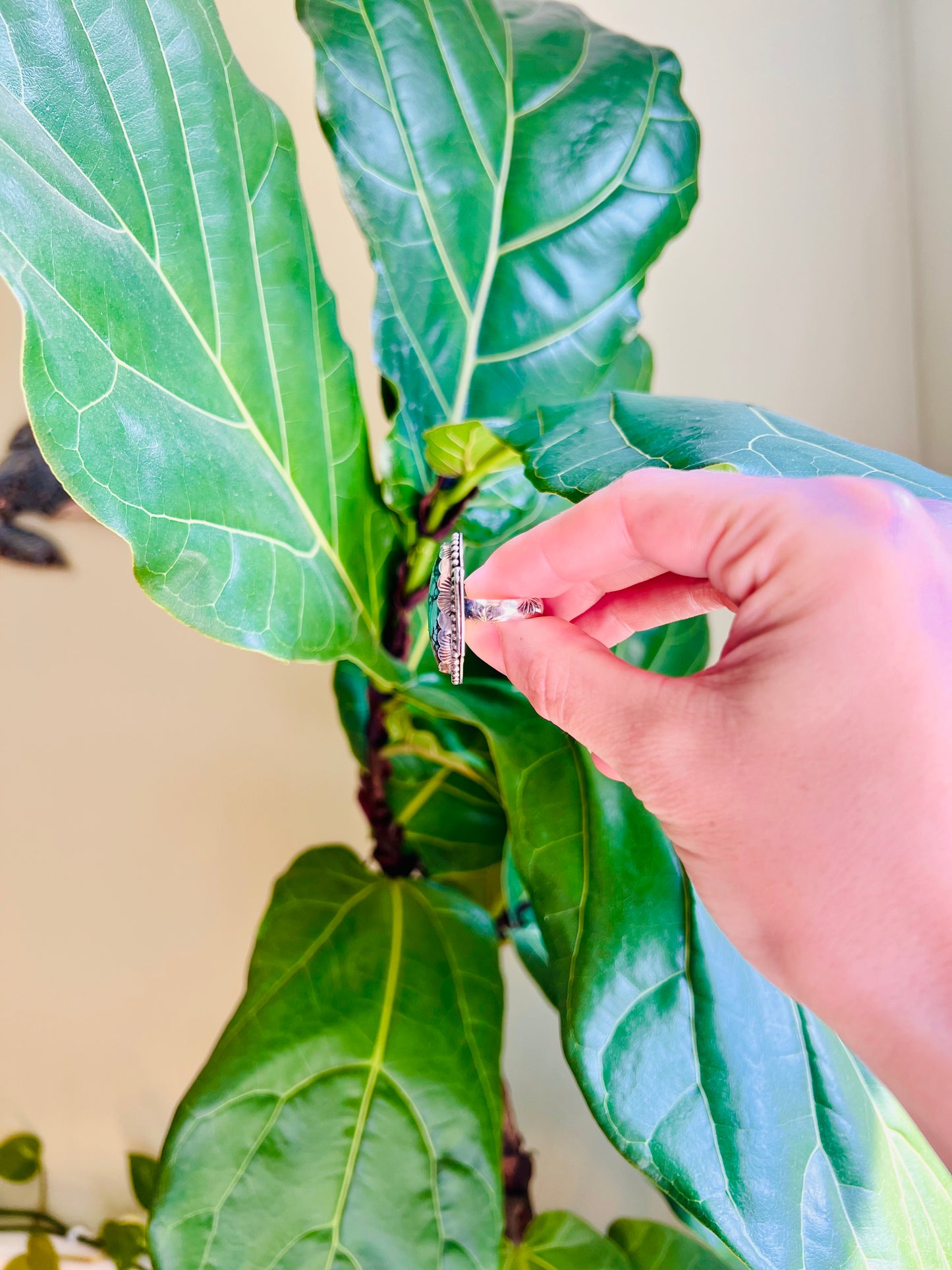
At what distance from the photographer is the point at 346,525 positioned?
1.67ft

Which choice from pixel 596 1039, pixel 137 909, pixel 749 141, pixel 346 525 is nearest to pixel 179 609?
pixel 346 525

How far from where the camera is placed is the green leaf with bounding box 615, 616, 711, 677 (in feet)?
2.03

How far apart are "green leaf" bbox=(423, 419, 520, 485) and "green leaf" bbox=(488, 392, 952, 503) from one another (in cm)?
11

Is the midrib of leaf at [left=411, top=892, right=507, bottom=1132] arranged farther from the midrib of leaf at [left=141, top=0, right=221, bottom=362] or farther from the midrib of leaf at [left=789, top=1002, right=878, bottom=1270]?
the midrib of leaf at [left=141, top=0, right=221, bottom=362]

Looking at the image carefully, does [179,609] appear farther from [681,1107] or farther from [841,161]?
[841,161]

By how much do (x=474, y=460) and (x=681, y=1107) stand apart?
1.19 ft

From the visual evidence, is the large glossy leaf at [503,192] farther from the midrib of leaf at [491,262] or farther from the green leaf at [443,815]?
the green leaf at [443,815]

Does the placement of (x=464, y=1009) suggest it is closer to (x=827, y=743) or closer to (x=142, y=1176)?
(x=827, y=743)

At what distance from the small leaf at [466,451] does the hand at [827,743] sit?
0.47ft

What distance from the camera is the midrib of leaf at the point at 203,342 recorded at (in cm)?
33

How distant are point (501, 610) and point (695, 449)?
0.17 m

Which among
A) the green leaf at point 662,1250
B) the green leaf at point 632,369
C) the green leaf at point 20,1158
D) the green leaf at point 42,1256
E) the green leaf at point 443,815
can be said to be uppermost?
the green leaf at point 632,369

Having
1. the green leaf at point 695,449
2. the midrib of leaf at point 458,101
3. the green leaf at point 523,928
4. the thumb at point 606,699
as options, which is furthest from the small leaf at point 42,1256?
the midrib of leaf at point 458,101

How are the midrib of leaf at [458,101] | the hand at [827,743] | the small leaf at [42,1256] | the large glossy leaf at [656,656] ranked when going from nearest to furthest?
1. the hand at [827,743]
2. the midrib of leaf at [458,101]
3. the large glossy leaf at [656,656]
4. the small leaf at [42,1256]
